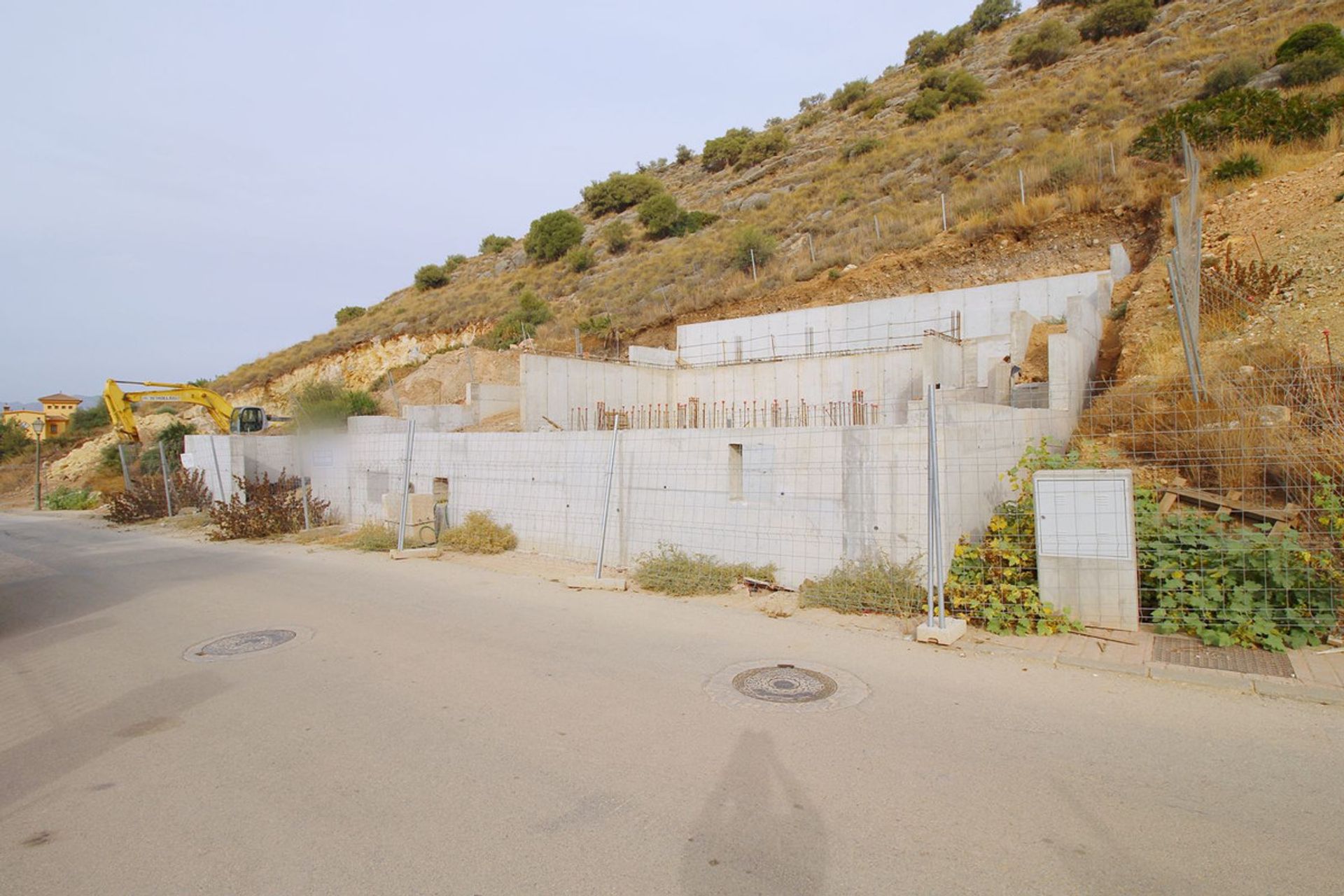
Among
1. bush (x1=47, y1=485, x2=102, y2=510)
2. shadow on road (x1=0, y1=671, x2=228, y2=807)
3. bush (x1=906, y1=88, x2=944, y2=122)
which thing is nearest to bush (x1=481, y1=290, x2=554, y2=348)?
bush (x1=47, y1=485, x2=102, y2=510)

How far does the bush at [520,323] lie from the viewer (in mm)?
36906

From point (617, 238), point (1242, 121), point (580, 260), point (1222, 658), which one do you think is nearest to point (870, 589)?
point (1222, 658)

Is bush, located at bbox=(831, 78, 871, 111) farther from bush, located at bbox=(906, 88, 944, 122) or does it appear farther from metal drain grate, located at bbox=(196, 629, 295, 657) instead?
metal drain grate, located at bbox=(196, 629, 295, 657)

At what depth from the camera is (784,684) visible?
18.4 feet

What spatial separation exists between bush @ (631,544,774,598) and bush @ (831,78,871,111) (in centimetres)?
5416

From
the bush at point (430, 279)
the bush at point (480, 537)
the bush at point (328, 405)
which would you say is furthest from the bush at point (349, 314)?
the bush at point (480, 537)

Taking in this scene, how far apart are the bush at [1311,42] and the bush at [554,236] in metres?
38.4

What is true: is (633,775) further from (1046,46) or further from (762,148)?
(762,148)

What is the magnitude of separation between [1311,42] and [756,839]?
34.2 meters

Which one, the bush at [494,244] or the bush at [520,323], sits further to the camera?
the bush at [494,244]

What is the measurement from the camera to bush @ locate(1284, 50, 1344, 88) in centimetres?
2320

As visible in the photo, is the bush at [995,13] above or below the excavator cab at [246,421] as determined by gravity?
above

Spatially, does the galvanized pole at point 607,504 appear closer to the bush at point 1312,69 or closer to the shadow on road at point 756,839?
the shadow on road at point 756,839

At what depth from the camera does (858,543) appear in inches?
328
